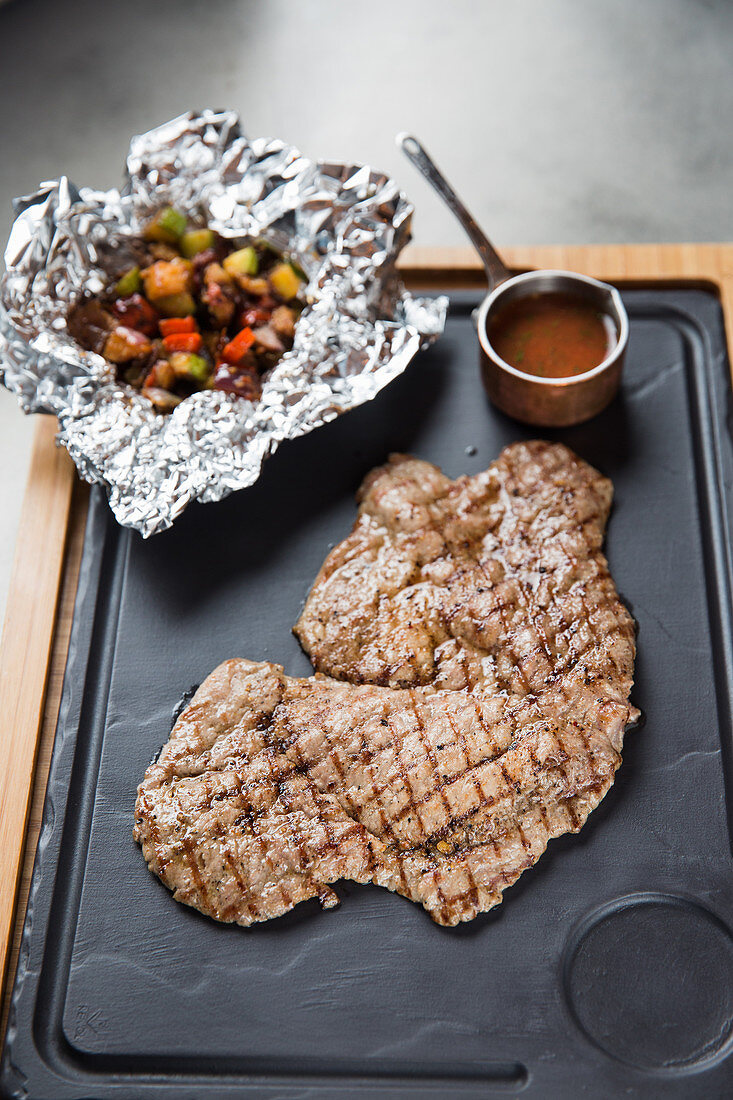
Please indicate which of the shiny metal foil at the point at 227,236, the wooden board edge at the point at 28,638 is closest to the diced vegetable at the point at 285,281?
the shiny metal foil at the point at 227,236

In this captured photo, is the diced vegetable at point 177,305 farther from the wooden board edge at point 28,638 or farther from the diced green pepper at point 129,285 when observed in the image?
the wooden board edge at point 28,638

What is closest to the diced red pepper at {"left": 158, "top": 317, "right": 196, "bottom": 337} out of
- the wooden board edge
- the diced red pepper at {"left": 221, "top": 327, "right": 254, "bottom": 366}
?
the diced red pepper at {"left": 221, "top": 327, "right": 254, "bottom": 366}

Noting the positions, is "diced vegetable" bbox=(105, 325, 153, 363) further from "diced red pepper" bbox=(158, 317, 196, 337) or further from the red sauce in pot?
the red sauce in pot

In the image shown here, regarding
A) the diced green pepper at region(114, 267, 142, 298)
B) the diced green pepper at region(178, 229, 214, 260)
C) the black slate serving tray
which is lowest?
the black slate serving tray

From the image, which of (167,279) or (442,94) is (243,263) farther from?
(442,94)

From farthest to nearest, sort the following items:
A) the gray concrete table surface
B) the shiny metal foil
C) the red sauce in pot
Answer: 1. the gray concrete table surface
2. the red sauce in pot
3. the shiny metal foil
